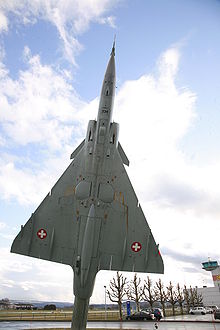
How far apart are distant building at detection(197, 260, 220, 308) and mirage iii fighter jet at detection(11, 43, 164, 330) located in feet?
185

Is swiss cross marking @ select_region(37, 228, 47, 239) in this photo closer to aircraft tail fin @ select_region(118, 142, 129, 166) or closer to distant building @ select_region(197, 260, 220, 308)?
aircraft tail fin @ select_region(118, 142, 129, 166)

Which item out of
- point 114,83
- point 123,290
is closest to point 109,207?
point 114,83

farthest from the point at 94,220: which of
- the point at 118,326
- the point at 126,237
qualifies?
the point at 118,326

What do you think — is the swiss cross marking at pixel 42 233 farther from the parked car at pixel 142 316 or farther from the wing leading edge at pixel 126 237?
the parked car at pixel 142 316

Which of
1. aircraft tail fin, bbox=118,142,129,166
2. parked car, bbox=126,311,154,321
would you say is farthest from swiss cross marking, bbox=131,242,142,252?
parked car, bbox=126,311,154,321

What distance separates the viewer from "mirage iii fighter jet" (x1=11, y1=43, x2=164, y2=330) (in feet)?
47.1

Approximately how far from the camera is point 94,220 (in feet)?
47.2

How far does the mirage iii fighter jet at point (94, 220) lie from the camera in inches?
565

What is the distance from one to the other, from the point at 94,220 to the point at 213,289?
65.3 metres

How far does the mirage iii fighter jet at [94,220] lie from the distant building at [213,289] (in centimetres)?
5640

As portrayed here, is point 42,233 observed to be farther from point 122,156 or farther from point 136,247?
point 122,156

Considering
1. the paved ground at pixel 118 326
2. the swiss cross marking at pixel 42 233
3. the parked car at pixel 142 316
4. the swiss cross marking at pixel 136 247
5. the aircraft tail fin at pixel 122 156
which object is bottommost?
the paved ground at pixel 118 326

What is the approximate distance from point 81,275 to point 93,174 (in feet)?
18.8

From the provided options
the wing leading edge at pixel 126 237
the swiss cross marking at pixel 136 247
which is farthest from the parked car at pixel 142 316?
the swiss cross marking at pixel 136 247
